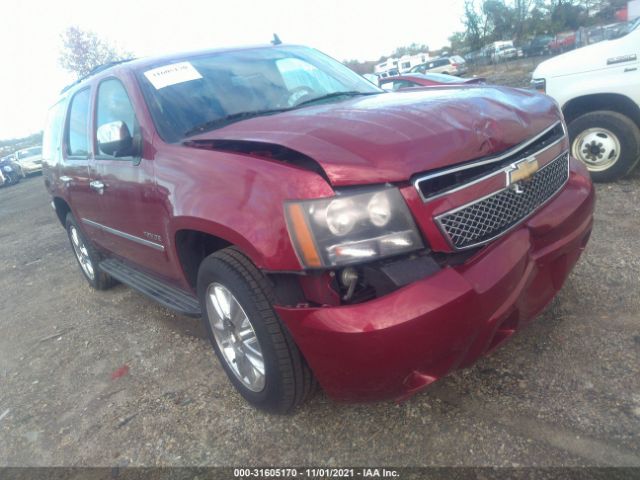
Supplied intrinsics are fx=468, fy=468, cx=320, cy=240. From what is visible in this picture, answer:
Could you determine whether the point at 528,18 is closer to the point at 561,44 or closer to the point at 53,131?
the point at 561,44

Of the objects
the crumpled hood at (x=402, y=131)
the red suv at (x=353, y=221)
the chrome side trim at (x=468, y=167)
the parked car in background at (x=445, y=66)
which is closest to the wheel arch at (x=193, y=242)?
the red suv at (x=353, y=221)

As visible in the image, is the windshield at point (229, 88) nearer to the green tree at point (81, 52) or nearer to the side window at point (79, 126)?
the side window at point (79, 126)

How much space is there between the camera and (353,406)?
2.38 metres

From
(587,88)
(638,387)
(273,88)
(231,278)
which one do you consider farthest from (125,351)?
(587,88)

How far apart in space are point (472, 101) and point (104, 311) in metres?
3.63

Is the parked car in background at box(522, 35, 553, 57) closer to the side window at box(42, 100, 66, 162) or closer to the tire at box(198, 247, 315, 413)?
the side window at box(42, 100, 66, 162)

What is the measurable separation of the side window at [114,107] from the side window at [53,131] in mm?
1177

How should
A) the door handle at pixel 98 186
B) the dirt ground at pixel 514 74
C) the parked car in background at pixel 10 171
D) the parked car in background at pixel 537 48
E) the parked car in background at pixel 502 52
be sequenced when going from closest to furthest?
the door handle at pixel 98 186 < the dirt ground at pixel 514 74 < the parked car in background at pixel 10 171 < the parked car in background at pixel 537 48 < the parked car in background at pixel 502 52

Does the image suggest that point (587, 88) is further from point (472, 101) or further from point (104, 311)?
point (104, 311)

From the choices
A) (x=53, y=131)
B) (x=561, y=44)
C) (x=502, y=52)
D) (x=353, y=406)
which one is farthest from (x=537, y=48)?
(x=353, y=406)

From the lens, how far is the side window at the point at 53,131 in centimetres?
436

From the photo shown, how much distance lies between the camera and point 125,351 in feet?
11.2

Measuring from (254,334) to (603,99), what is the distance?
14.9ft

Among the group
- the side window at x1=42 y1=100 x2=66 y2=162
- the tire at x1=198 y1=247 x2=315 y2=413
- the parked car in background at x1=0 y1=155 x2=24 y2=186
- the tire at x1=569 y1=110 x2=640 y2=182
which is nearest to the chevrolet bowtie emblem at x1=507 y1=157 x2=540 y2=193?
the tire at x1=198 y1=247 x2=315 y2=413
